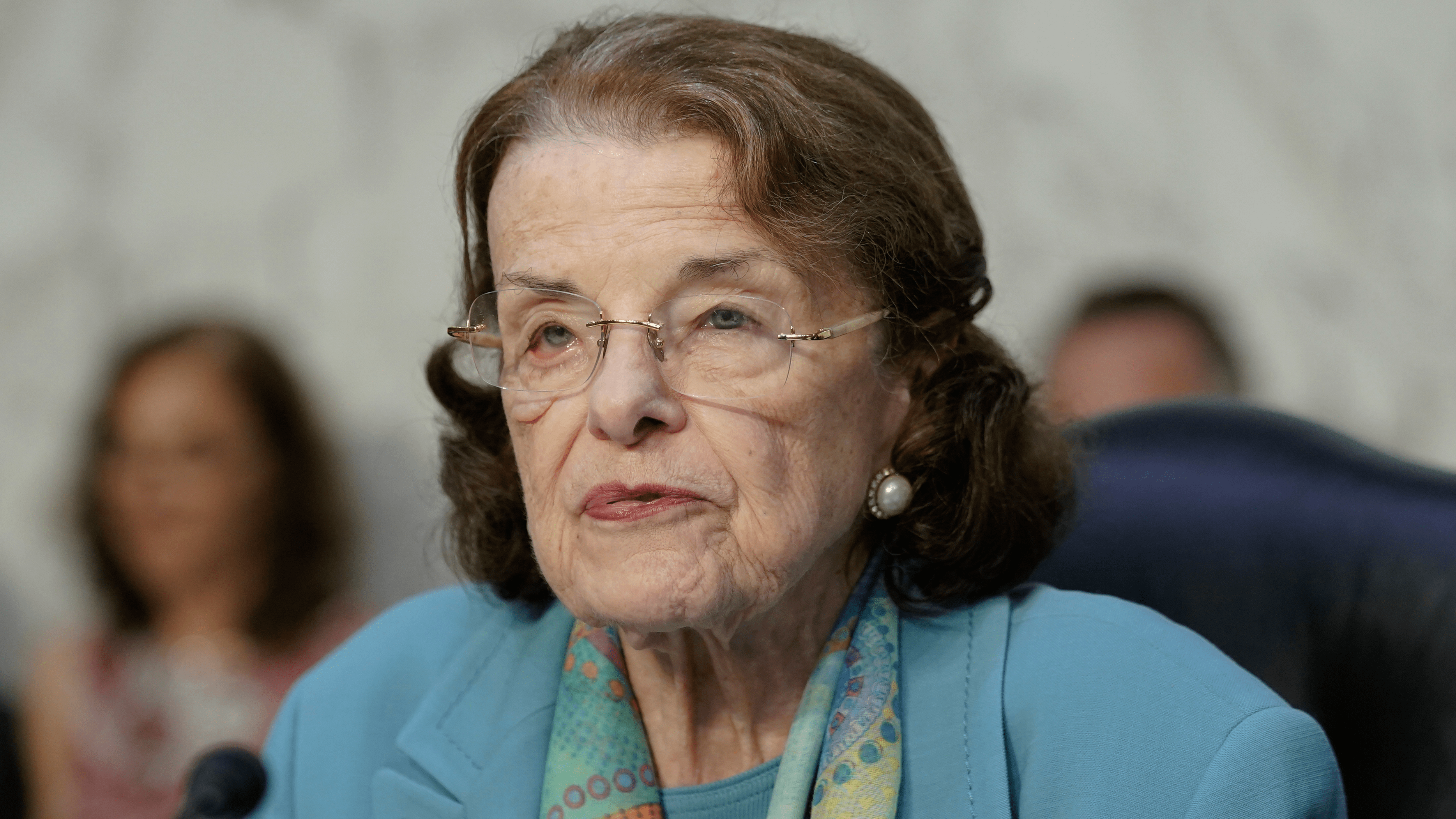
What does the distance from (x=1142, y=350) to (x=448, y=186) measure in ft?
6.32

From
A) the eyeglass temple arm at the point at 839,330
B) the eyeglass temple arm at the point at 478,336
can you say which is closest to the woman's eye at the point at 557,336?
the eyeglass temple arm at the point at 478,336

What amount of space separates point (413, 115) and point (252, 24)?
1.87ft

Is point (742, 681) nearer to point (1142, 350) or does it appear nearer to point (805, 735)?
point (805, 735)

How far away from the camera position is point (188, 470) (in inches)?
131

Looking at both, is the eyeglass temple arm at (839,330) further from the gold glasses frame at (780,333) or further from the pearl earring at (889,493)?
the pearl earring at (889,493)

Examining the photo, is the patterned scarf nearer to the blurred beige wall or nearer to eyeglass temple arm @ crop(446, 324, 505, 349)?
eyeglass temple arm @ crop(446, 324, 505, 349)

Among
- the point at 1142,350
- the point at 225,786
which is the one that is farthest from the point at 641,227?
the point at 1142,350

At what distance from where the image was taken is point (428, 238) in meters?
3.60

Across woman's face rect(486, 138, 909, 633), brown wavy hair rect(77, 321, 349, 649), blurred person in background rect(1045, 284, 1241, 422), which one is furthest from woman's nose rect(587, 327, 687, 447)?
brown wavy hair rect(77, 321, 349, 649)

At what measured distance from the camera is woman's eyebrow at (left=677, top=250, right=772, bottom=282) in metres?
1.35

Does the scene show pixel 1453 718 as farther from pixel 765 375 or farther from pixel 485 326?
pixel 485 326

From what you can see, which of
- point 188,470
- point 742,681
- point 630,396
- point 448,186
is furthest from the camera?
point 188,470

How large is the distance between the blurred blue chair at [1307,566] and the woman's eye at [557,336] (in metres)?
0.76

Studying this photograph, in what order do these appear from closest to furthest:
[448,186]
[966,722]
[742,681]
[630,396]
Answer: [630,396] → [966,722] → [742,681] → [448,186]
